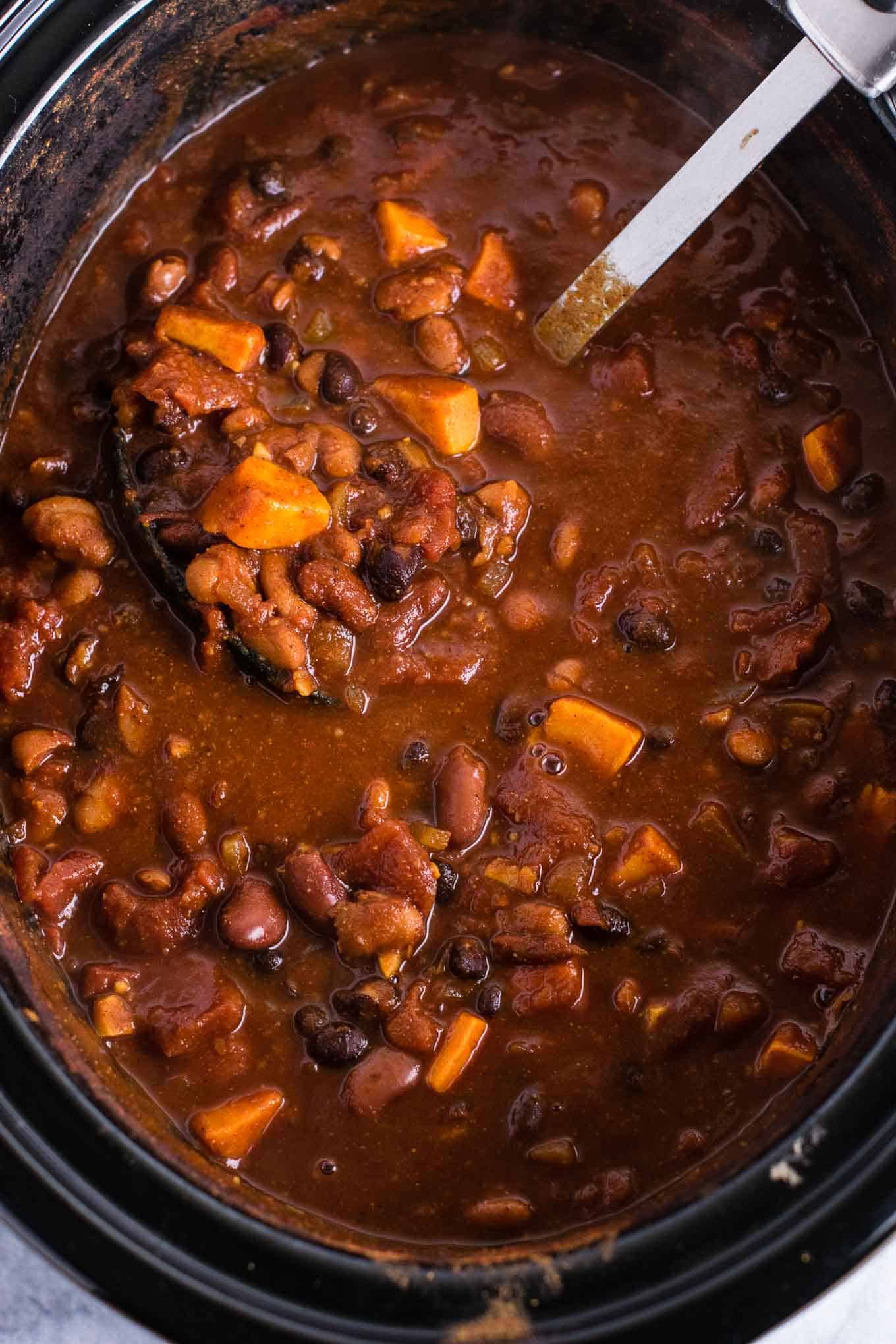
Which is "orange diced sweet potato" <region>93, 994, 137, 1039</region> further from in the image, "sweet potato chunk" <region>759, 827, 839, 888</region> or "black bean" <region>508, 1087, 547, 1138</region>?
"sweet potato chunk" <region>759, 827, 839, 888</region>

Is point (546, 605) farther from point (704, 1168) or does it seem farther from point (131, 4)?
point (131, 4)

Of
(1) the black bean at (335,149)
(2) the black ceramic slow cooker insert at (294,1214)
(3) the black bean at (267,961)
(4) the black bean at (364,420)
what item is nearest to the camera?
(2) the black ceramic slow cooker insert at (294,1214)

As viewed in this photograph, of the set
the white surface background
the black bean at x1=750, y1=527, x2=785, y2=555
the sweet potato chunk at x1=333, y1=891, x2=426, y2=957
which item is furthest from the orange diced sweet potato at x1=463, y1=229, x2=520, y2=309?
the white surface background

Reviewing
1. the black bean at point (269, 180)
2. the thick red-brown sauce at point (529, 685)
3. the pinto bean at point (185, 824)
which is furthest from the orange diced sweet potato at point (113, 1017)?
the black bean at point (269, 180)

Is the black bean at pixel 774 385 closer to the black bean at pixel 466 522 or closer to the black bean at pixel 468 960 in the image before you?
the black bean at pixel 466 522

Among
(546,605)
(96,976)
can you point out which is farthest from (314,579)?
(96,976)
